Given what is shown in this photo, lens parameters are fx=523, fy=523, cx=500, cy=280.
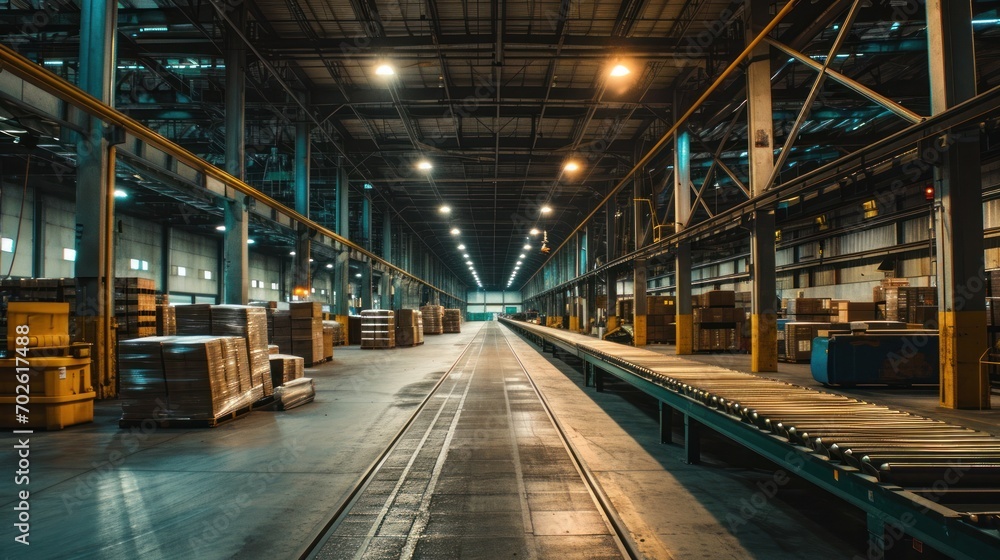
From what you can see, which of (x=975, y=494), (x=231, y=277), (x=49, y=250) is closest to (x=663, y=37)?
(x=231, y=277)

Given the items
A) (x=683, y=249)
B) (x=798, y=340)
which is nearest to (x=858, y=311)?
(x=798, y=340)

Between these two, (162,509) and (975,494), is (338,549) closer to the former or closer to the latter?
(162,509)

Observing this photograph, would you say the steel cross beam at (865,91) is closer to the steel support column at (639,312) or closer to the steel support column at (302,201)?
the steel support column at (639,312)

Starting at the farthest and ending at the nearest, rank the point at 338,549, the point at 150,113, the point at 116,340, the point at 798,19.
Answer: the point at 150,113 < the point at 798,19 < the point at 116,340 < the point at 338,549

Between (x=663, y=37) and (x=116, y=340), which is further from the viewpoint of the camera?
(x=663, y=37)

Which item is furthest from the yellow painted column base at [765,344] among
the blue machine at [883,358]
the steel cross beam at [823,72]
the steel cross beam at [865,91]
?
the steel cross beam at [865,91]

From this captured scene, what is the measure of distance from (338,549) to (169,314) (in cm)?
942

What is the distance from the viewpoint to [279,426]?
692 centimetres

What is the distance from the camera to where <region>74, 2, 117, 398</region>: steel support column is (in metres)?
8.43

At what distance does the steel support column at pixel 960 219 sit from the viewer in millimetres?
6090

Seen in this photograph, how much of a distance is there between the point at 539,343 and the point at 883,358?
17.2 m

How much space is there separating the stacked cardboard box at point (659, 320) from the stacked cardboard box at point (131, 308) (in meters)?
15.0

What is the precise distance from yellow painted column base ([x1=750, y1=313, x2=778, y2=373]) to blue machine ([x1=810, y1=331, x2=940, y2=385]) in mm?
1785

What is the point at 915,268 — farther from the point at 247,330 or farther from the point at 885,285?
the point at 247,330
